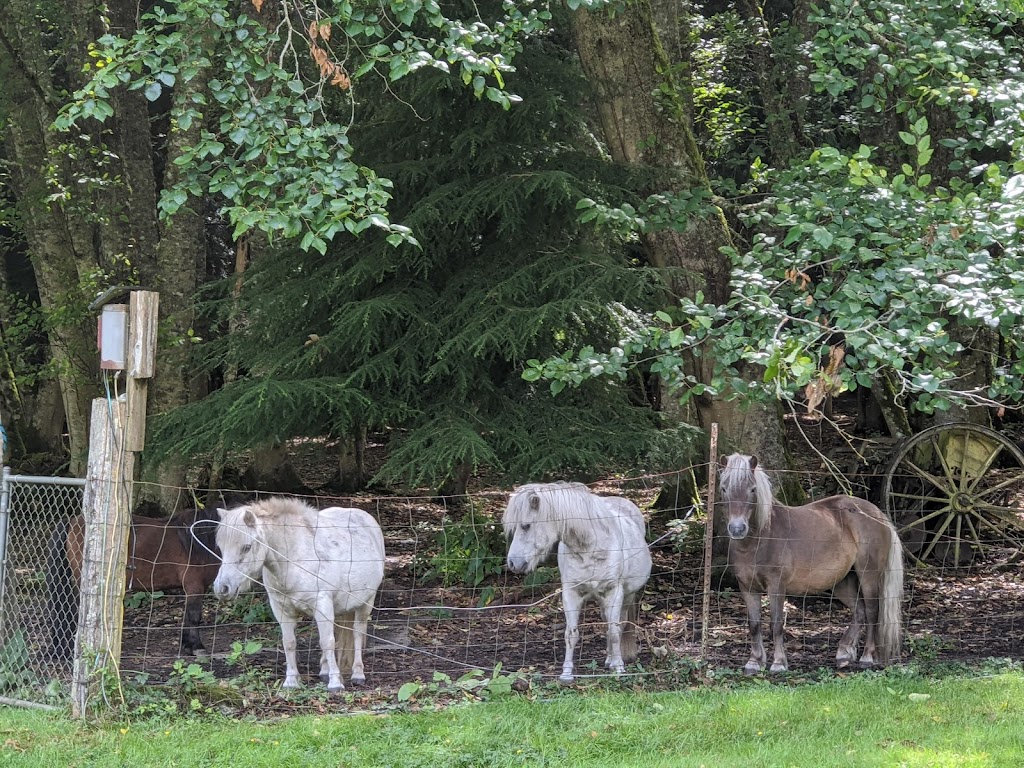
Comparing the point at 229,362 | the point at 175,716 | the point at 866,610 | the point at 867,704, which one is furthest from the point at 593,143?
the point at 175,716

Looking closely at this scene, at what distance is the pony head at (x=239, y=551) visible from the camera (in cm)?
640

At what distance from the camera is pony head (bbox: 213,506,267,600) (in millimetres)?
6402

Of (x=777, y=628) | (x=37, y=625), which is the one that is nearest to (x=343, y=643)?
(x=37, y=625)

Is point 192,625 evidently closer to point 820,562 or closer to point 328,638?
point 328,638

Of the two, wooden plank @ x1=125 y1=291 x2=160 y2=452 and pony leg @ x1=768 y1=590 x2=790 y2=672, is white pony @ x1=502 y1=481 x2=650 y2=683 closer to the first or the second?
pony leg @ x1=768 y1=590 x2=790 y2=672

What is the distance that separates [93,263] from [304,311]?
4606 mm

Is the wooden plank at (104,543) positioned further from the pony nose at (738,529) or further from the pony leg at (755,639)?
the pony leg at (755,639)

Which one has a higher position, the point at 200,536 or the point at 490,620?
the point at 200,536

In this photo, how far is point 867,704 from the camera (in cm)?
620

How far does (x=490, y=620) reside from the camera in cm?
902

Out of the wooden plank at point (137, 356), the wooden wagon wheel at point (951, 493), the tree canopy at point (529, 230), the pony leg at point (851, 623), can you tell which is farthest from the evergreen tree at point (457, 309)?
the wooden wagon wheel at point (951, 493)

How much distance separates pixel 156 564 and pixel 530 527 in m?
3.36

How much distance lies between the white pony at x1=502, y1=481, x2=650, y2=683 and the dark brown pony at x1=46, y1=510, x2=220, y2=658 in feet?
8.19

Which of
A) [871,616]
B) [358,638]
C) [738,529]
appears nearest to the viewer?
[738,529]
